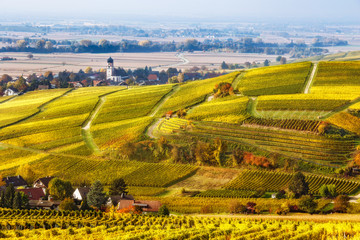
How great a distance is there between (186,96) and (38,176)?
98.7ft

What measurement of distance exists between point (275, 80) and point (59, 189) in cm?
4029

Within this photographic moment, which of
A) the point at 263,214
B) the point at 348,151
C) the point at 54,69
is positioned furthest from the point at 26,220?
the point at 54,69

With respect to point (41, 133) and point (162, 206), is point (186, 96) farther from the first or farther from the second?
point (162, 206)

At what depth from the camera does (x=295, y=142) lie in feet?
176

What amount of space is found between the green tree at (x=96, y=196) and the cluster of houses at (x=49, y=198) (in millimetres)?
963

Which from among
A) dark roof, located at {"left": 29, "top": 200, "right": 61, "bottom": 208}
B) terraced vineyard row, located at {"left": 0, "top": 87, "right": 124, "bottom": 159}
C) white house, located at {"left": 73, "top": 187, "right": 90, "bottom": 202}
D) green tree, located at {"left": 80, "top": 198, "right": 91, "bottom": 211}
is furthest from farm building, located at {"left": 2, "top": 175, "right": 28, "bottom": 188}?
green tree, located at {"left": 80, "top": 198, "right": 91, "bottom": 211}

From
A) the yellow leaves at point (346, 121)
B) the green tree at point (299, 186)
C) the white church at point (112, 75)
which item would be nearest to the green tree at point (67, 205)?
the green tree at point (299, 186)

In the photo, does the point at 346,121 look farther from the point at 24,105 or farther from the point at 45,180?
the point at 24,105

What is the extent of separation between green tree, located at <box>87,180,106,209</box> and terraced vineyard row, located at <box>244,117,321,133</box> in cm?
2131

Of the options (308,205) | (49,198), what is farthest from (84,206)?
(308,205)

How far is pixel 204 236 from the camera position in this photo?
27391mm

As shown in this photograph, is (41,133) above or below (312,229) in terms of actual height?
below

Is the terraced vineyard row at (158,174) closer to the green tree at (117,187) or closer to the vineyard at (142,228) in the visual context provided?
the green tree at (117,187)

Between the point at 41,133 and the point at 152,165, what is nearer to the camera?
the point at 152,165
